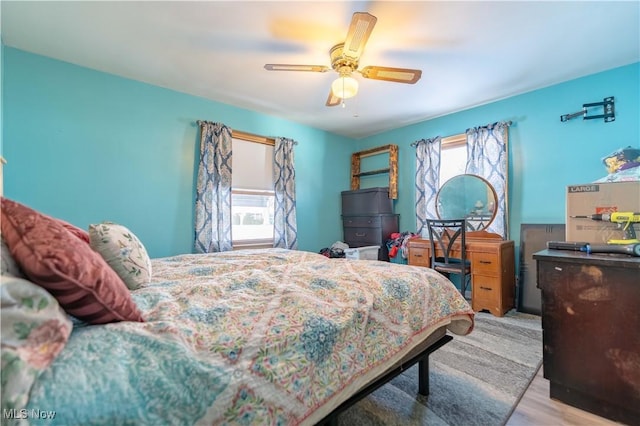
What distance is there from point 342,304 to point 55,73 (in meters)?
3.24

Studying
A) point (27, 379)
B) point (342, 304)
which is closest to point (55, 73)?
point (27, 379)

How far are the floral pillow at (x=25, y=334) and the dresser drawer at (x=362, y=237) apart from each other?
12.0ft

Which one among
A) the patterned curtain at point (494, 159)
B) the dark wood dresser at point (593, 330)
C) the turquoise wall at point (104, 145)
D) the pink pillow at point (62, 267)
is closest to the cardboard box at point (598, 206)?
the dark wood dresser at point (593, 330)

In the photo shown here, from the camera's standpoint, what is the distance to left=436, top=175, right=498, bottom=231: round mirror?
3.29 meters

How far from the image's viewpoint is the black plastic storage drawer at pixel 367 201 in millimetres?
4062

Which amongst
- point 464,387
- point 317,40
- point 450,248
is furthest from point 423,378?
point 317,40

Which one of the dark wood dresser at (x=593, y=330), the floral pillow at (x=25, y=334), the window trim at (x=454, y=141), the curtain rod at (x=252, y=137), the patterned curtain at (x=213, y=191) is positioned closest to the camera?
the floral pillow at (x=25, y=334)

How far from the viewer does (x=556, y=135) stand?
2.90 m

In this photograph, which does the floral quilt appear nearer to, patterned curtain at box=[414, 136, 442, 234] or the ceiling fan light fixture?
the ceiling fan light fixture

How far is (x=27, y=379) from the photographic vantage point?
1.70 feet

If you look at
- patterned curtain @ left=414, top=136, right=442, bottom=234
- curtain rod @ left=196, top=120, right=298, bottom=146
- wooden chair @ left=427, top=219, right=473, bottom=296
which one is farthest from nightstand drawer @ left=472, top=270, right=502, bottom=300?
curtain rod @ left=196, top=120, right=298, bottom=146

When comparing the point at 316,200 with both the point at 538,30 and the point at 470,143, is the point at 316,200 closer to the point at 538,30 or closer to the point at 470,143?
the point at 470,143

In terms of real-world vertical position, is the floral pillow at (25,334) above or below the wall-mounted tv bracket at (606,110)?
below

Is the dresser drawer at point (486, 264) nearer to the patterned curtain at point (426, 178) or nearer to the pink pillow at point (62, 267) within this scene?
the patterned curtain at point (426, 178)
